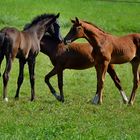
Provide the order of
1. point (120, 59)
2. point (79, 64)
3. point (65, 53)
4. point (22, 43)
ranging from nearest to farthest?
1. point (22, 43)
2. point (120, 59)
3. point (65, 53)
4. point (79, 64)

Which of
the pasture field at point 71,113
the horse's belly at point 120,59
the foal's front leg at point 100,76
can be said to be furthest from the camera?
the horse's belly at point 120,59

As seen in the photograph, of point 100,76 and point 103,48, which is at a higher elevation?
point 103,48

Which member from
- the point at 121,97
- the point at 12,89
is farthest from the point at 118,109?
the point at 12,89

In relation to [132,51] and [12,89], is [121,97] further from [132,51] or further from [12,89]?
[12,89]

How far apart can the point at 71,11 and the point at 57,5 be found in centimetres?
186

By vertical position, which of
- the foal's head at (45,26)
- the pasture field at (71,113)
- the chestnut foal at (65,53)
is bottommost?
the pasture field at (71,113)

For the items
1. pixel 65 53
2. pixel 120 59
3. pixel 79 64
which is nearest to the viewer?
pixel 120 59

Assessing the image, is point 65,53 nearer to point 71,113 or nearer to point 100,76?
point 100,76

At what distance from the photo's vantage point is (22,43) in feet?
49.6

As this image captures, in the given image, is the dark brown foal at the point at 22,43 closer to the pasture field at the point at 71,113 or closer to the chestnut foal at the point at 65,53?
the chestnut foal at the point at 65,53

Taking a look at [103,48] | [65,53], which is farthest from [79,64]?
[103,48]

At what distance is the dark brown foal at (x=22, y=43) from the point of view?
1465 centimetres

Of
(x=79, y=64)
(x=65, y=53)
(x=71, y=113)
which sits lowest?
(x=71, y=113)

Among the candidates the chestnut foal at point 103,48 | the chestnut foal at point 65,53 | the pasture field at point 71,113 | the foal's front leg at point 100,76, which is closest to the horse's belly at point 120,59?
the chestnut foal at point 103,48
